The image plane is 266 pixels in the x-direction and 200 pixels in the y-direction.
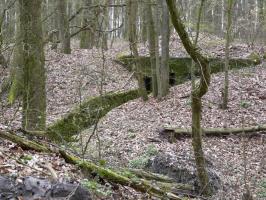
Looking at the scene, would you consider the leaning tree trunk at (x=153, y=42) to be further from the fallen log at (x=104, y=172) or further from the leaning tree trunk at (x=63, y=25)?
the fallen log at (x=104, y=172)

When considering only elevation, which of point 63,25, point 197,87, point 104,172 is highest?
point 63,25

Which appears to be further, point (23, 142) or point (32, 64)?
point (32, 64)

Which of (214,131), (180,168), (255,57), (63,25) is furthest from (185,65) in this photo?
(180,168)

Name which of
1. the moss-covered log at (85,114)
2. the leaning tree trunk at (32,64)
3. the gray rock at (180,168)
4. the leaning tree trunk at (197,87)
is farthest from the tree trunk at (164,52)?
the leaning tree trunk at (197,87)

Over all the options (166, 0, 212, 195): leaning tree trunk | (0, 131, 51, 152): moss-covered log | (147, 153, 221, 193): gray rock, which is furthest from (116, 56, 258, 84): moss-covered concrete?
(0, 131, 51, 152): moss-covered log

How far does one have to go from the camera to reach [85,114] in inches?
541

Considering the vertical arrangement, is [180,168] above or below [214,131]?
below

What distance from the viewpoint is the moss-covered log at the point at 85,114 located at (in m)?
12.8

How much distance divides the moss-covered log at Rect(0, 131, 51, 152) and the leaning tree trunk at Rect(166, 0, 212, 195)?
100 inches

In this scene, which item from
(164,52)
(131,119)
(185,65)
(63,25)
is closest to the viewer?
(131,119)

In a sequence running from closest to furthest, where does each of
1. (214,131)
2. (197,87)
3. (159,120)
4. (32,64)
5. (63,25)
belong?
1. (197,87)
2. (32,64)
3. (214,131)
4. (159,120)
5. (63,25)

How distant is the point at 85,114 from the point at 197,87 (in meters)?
6.97

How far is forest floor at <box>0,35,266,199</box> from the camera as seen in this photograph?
29.9 ft

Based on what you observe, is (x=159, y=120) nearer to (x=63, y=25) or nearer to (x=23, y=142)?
(x=23, y=142)
